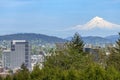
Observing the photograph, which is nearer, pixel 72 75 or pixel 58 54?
pixel 72 75

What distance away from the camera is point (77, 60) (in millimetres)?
61156

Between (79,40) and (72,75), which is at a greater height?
(79,40)

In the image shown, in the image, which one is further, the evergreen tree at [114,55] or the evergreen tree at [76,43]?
the evergreen tree at [76,43]

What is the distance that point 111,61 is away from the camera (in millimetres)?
61094

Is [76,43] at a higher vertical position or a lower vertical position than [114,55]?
higher

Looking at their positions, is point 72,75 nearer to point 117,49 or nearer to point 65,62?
point 65,62

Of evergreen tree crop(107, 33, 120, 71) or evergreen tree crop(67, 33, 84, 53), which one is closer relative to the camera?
evergreen tree crop(107, 33, 120, 71)

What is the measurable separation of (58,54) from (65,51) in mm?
1211

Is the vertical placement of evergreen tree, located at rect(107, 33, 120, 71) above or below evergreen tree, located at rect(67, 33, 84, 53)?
below

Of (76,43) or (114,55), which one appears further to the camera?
(76,43)

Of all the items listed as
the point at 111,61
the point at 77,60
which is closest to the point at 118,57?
the point at 111,61

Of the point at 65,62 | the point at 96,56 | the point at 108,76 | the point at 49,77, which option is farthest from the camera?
the point at 96,56

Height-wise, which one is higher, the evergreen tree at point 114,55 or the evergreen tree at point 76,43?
the evergreen tree at point 76,43

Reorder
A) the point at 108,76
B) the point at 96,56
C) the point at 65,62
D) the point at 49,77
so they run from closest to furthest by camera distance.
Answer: the point at 108,76 → the point at 49,77 → the point at 65,62 → the point at 96,56
